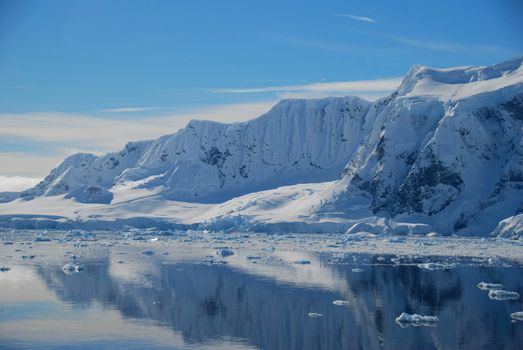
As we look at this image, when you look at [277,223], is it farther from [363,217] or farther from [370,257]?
[370,257]

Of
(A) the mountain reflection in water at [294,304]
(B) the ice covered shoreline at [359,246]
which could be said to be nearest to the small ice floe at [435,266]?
(B) the ice covered shoreline at [359,246]

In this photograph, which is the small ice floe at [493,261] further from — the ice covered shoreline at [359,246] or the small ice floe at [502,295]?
the small ice floe at [502,295]

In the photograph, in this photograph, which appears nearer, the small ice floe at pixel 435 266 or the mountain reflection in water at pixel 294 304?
the mountain reflection in water at pixel 294 304

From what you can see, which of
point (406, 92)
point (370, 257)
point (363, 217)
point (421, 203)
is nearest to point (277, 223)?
point (363, 217)

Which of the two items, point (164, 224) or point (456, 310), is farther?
point (164, 224)

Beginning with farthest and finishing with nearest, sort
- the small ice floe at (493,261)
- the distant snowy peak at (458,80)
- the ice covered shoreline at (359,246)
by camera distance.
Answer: the distant snowy peak at (458,80) < the ice covered shoreline at (359,246) < the small ice floe at (493,261)

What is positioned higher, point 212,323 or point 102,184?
point 102,184

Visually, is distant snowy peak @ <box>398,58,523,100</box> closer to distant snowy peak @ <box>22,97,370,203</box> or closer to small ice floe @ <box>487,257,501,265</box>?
distant snowy peak @ <box>22,97,370,203</box>
